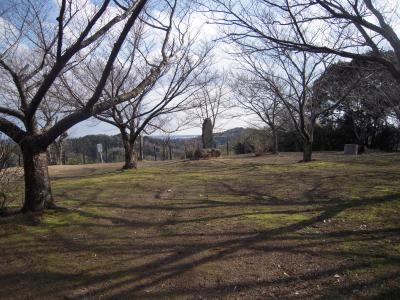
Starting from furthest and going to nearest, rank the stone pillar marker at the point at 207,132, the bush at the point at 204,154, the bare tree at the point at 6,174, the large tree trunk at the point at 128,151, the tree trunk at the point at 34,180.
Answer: the stone pillar marker at the point at 207,132 → the bush at the point at 204,154 → the large tree trunk at the point at 128,151 → the tree trunk at the point at 34,180 → the bare tree at the point at 6,174

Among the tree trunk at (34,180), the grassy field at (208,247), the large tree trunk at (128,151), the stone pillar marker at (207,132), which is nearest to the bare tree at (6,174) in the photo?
the tree trunk at (34,180)

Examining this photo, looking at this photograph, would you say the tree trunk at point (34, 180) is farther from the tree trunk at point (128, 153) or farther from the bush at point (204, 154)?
the bush at point (204, 154)

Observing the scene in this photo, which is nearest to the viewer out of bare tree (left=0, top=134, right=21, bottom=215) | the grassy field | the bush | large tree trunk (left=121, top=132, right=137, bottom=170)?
the grassy field

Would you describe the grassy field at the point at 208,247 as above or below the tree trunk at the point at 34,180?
below

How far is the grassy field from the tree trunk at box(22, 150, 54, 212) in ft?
0.79

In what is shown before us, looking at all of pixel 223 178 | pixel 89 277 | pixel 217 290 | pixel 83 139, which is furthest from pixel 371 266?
pixel 83 139

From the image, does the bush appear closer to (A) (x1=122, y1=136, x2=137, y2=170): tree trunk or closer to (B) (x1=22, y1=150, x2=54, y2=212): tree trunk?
(A) (x1=122, y1=136, x2=137, y2=170): tree trunk

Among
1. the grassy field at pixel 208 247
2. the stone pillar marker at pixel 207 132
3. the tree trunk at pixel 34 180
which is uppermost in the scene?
the stone pillar marker at pixel 207 132

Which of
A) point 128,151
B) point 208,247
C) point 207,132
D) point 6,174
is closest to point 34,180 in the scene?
point 6,174

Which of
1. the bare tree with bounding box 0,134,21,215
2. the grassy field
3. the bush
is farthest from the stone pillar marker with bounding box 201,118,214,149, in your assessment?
the bare tree with bounding box 0,134,21,215

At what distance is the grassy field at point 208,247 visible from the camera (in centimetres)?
368

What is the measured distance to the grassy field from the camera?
12.1 feet

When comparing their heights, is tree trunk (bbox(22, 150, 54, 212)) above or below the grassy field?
above

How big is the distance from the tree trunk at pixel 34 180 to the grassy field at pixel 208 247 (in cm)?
24
